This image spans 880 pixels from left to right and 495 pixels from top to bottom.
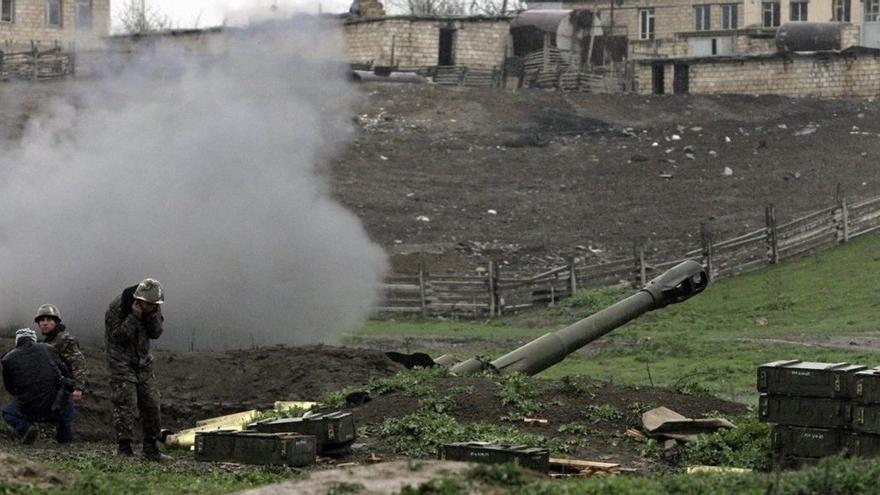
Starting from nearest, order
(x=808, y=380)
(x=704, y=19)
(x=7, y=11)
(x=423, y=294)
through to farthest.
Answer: (x=808, y=380)
(x=423, y=294)
(x=7, y=11)
(x=704, y=19)

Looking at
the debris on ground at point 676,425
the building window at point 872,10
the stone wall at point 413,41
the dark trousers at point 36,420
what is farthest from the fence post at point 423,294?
the building window at point 872,10

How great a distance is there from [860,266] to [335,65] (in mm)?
12584

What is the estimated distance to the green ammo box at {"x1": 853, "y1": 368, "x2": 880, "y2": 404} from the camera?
16156 mm

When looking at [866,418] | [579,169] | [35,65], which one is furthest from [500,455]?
[35,65]

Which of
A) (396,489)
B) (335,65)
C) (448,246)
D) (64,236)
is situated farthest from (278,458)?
(448,246)

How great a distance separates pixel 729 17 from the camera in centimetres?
8244

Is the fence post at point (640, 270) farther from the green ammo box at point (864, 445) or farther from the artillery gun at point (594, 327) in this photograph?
the green ammo box at point (864, 445)

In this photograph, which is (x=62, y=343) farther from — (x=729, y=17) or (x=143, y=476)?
(x=729, y=17)

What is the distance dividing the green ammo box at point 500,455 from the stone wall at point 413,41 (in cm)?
5294

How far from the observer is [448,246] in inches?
1844

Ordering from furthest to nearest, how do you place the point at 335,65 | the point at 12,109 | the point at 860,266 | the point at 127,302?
the point at 12,109 → the point at 860,266 → the point at 335,65 → the point at 127,302

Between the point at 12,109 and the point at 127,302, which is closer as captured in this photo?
the point at 127,302

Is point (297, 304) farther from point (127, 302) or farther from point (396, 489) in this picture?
point (396, 489)

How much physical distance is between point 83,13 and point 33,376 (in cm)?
5687
